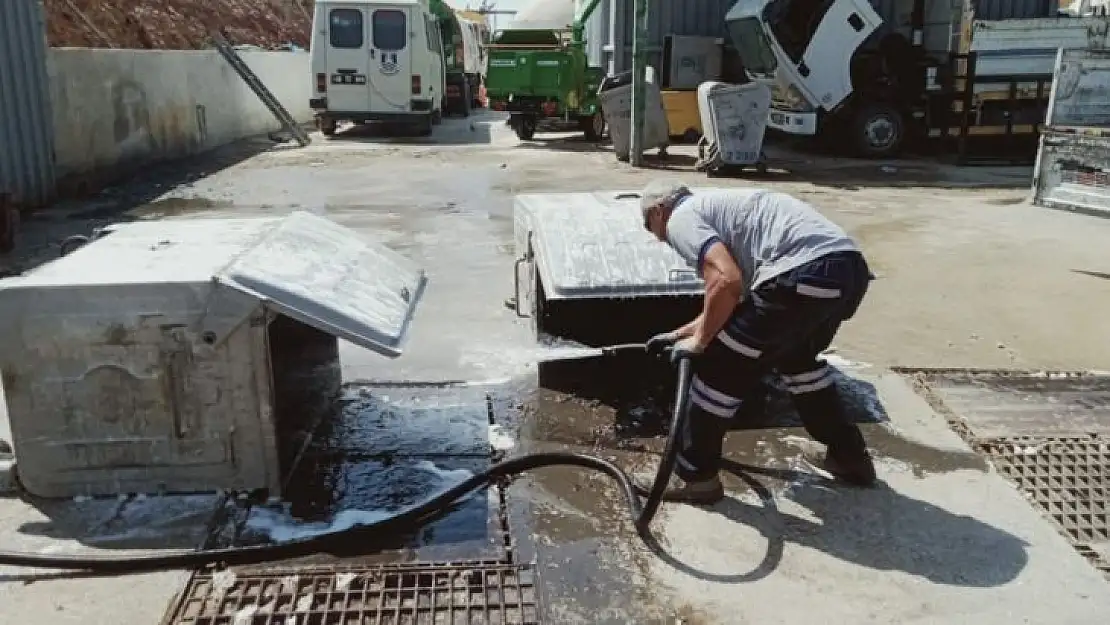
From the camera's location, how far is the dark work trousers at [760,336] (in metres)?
3.26

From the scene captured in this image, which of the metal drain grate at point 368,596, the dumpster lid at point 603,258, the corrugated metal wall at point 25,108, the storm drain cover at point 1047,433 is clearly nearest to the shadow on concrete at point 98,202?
the corrugated metal wall at point 25,108

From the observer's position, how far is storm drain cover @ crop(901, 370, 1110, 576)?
3482 mm

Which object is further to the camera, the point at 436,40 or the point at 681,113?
the point at 436,40

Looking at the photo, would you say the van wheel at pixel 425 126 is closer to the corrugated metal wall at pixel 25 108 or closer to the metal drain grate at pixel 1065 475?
the corrugated metal wall at pixel 25 108

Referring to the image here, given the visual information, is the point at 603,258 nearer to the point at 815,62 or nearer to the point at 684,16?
the point at 815,62

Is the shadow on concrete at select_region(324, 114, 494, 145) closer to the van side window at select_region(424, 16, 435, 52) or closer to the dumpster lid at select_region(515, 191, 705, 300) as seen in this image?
the van side window at select_region(424, 16, 435, 52)

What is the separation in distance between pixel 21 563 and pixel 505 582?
1.53m

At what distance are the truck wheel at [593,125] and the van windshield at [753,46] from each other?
304cm

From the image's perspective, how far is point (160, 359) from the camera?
3260mm

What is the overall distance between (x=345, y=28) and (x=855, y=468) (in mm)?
15597

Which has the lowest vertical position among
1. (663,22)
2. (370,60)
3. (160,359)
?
(160,359)

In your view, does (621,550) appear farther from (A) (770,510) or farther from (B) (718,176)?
(B) (718,176)

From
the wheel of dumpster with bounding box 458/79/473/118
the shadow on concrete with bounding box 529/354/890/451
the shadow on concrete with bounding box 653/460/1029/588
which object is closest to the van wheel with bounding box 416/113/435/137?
the wheel of dumpster with bounding box 458/79/473/118

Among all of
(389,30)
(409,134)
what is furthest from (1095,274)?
(409,134)
